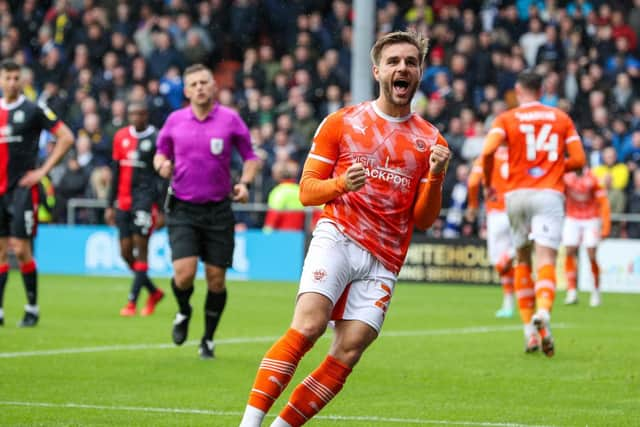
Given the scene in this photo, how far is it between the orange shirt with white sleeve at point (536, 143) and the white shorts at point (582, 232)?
7947 mm

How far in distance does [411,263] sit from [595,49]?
549 cm

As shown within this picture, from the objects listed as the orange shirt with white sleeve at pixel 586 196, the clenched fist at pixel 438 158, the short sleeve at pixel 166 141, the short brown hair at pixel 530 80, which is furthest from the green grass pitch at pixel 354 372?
the orange shirt with white sleeve at pixel 586 196

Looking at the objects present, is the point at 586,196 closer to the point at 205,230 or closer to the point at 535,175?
the point at 535,175

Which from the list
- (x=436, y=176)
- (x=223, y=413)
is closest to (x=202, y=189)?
(x=223, y=413)

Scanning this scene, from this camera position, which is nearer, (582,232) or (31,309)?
(31,309)

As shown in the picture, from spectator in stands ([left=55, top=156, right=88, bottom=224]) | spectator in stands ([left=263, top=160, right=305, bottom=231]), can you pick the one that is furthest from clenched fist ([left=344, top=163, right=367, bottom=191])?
spectator in stands ([left=55, top=156, right=88, bottom=224])

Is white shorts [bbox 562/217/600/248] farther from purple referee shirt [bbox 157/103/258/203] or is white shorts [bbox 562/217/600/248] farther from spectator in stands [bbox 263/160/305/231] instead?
purple referee shirt [bbox 157/103/258/203]

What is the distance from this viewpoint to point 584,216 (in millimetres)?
20359

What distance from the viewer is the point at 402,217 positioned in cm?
716

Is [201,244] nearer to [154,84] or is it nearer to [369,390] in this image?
[369,390]

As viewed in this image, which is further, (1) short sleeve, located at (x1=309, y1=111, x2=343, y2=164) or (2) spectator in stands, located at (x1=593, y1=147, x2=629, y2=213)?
(2) spectator in stands, located at (x1=593, y1=147, x2=629, y2=213)

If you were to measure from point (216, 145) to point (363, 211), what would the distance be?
4.65 m

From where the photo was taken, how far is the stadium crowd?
2425cm

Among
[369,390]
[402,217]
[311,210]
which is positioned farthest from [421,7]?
[402,217]
